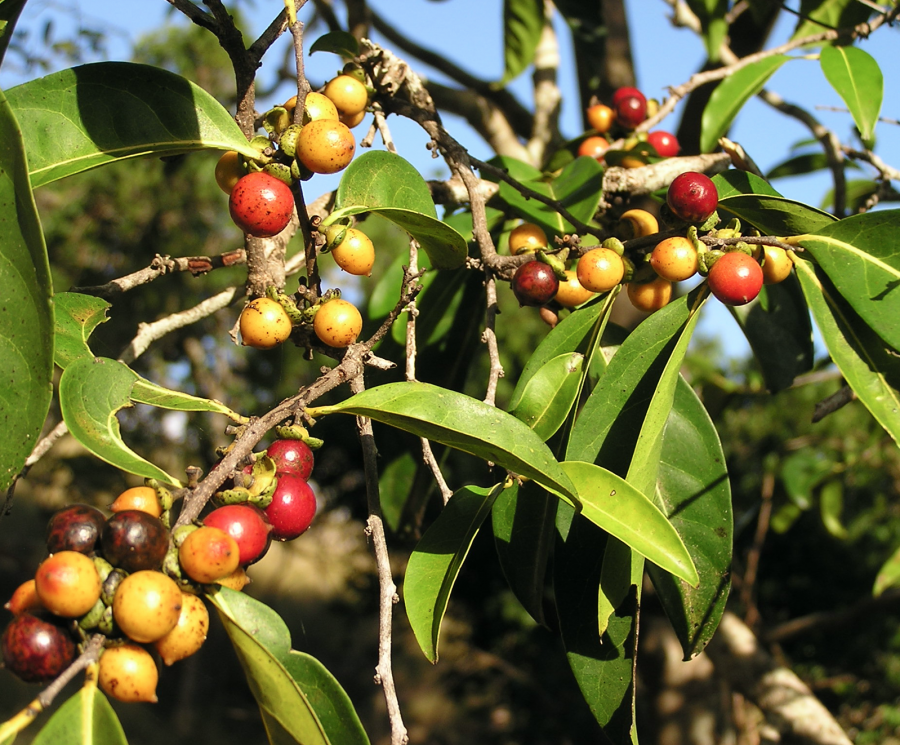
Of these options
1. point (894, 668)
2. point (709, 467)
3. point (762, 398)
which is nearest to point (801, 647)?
point (894, 668)

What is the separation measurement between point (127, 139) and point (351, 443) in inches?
150

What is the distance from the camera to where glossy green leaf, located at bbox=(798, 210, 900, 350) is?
982 millimetres

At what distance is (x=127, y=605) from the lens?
67cm

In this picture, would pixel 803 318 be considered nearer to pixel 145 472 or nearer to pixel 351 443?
pixel 145 472

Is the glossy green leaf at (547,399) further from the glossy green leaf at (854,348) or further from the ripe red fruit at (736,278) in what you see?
the glossy green leaf at (854,348)

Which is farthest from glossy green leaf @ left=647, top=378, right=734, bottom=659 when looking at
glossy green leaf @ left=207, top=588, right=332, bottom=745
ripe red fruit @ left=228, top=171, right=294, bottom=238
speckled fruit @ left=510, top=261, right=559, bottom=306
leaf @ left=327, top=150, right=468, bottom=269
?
ripe red fruit @ left=228, top=171, right=294, bottom=238

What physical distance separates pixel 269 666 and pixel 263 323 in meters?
0.47

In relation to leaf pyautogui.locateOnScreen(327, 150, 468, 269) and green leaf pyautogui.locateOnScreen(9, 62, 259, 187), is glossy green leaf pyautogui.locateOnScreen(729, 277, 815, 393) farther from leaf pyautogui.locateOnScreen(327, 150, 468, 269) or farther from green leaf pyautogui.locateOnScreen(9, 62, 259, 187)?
green leaf pyautogui.locateOnScreen(9, 62, 259, 187)

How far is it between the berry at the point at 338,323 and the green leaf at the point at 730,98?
1.19 metres

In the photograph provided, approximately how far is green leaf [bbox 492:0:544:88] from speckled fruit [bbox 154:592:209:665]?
2.38m

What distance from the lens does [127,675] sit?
679mm

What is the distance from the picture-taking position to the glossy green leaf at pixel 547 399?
103 cm

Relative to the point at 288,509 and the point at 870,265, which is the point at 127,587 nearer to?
the point at 288,509

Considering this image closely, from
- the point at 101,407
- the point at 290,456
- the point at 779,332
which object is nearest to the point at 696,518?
the point at 290,456
